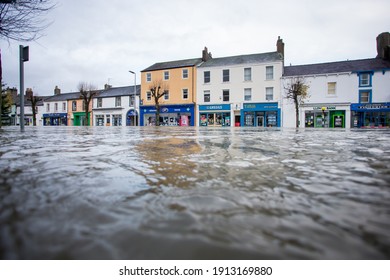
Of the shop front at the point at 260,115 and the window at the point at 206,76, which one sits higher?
the window at the point at 206,76

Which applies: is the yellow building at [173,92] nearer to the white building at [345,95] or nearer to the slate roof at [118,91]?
the slate roof at [118,91]

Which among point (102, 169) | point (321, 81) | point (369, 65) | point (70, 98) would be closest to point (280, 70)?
point (321, 81)

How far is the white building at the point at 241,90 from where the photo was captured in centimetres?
2748

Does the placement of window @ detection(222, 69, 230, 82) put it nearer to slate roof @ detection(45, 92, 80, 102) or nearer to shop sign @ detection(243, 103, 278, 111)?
shop sign @ detection(243, 103, 278, 111)

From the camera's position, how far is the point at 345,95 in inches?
995

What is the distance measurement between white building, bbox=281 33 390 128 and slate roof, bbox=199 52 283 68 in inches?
101

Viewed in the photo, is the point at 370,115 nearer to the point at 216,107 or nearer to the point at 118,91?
the point at 216,107

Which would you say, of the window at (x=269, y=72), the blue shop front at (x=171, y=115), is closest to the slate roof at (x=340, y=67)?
the window at (x=269, y=72)

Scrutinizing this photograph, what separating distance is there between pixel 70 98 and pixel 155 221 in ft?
149

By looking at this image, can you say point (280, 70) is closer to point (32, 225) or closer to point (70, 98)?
point (32, 225)

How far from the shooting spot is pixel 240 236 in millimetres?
744

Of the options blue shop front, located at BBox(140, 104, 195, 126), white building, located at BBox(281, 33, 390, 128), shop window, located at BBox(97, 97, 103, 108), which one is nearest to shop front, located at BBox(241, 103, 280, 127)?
white building, located at BBox(281, 33, 390, 128)

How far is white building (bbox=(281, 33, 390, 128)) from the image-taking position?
2439 centimetres

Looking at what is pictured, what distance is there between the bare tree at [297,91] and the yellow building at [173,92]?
11.0 metres
